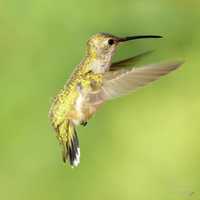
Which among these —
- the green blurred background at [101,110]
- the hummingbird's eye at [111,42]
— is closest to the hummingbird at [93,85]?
the hummingbird's eye at [111,42]

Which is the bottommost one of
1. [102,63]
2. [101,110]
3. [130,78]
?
[130,78]

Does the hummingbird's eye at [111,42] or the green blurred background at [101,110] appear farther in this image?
the green blurred background at [101,110]

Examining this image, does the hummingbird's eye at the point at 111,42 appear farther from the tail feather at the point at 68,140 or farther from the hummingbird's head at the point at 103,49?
the tail feather at the point at 68,140

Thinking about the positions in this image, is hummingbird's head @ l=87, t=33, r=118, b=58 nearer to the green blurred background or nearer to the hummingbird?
the hummingbird

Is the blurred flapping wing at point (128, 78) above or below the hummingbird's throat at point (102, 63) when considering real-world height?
below

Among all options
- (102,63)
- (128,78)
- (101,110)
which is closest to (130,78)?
(128,78)

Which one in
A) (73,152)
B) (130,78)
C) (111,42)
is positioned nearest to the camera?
(130,78)

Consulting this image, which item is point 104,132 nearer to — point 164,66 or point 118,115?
point 118,115

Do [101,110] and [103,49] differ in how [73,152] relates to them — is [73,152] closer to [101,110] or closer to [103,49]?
[103,49]

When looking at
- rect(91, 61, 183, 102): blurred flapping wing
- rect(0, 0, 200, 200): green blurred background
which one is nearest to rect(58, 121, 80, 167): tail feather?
rect(91, 61, 183, 102): blurred flapping wing
